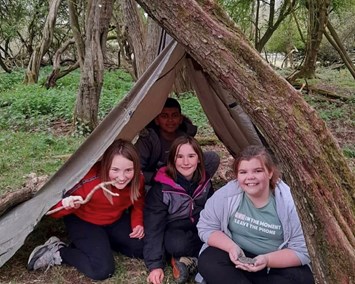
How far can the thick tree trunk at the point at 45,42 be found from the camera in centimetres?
1030

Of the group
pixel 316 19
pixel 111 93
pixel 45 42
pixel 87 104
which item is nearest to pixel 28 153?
pixel 87 104

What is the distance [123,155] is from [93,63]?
3.33 meters

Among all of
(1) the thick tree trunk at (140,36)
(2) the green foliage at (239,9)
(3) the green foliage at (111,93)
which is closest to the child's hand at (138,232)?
(1) the thick tree trunk at (140,36)

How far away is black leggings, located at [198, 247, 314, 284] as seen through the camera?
2404 millimetres

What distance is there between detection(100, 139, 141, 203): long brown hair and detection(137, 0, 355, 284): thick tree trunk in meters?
1.03

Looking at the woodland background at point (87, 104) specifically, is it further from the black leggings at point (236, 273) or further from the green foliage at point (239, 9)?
the black leggings at point (236, 273)

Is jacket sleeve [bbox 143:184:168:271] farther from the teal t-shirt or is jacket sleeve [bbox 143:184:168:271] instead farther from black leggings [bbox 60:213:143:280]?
the teal t-shirt

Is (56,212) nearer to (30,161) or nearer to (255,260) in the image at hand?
(255,260)

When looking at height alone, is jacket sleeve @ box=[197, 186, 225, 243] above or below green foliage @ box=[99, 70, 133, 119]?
below

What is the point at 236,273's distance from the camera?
2.46 metres

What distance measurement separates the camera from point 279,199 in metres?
2.48

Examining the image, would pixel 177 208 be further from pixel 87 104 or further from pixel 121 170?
pixel 87 104

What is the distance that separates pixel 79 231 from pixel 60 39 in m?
15.6

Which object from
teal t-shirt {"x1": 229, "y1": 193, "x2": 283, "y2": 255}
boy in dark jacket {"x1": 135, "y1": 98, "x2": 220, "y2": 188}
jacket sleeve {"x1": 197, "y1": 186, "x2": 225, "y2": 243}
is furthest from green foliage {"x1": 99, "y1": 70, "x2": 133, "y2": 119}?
teal t-shirt {"x1": 229, "y1": 193, "x2": 283, "y2": 255}
